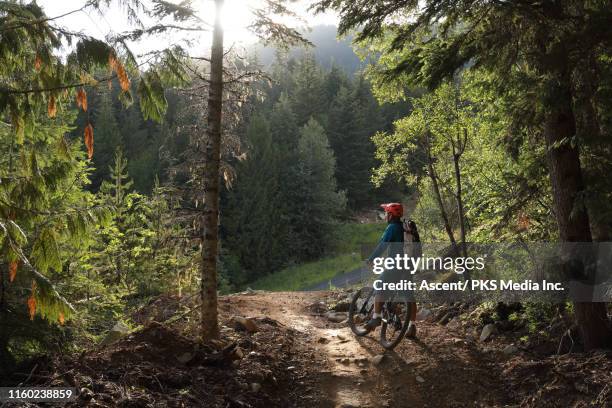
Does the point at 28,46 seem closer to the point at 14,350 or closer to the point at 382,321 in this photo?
the point at 14,350

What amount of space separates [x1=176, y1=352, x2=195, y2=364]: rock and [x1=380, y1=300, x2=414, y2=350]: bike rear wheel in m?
3.42

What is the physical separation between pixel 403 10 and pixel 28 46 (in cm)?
540

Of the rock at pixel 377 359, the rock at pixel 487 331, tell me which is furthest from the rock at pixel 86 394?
the rock at pixel 487 331

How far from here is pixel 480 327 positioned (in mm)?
9367

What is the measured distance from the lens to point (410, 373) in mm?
7105

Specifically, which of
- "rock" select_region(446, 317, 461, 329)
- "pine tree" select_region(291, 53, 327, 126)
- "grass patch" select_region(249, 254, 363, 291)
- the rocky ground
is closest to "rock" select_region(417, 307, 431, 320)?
"rock" select_region(446, 317, 461, 329)

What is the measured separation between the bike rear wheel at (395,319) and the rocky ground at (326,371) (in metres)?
0.18

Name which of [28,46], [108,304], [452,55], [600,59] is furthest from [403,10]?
[108,304]

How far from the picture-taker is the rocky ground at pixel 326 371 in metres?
5.42

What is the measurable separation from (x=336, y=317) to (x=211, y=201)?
6221 mm

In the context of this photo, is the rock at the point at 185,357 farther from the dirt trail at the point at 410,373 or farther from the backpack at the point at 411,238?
the backpack at the point at 411,238

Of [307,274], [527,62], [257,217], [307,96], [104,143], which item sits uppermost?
[307,96]

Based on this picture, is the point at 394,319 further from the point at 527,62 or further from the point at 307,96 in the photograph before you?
the point at 307,96

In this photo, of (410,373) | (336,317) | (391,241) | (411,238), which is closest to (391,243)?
(391,241)
